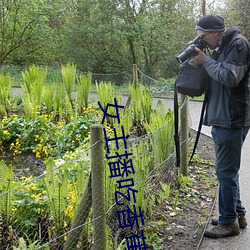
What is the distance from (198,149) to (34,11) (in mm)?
11287

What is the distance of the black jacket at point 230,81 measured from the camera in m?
2.82

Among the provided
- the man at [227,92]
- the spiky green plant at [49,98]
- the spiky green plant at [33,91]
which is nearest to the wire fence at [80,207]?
the man at [227,92]

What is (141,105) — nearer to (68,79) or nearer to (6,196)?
(68,79)

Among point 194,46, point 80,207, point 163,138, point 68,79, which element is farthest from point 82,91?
point 80,207

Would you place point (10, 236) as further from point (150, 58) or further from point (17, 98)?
point (150, 58)

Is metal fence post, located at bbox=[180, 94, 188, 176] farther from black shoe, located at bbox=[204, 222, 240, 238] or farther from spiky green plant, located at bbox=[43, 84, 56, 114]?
spiky green plant, located at bbox=[43, 84, 56, 114]

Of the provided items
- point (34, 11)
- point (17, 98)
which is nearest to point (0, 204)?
point (17, 98)

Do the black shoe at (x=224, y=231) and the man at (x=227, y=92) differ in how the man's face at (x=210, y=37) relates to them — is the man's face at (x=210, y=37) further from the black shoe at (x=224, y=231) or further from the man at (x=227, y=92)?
the black shoe at (x=224, y=231)

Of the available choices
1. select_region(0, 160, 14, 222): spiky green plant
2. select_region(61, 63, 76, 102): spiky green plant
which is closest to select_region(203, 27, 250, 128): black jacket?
select_region(0, 160, 14, 222): spiky green plant

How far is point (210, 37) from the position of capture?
3029 millimetres

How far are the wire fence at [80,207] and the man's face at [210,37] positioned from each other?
1115mm

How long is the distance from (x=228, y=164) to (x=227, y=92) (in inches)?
23.8

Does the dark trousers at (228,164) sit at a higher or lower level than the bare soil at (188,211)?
higher

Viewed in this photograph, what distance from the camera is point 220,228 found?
11.0ft
